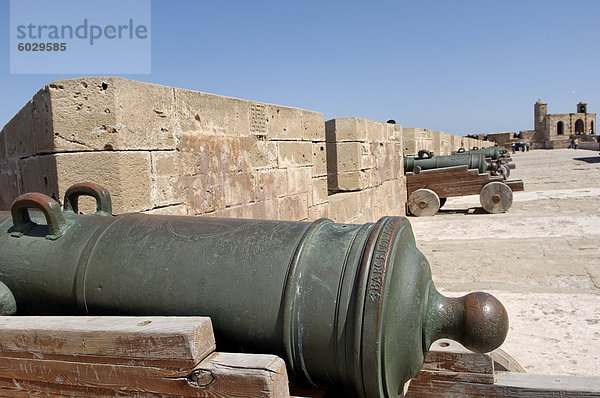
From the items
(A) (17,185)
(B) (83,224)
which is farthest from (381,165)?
(B) (83,224)

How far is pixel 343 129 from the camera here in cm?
700

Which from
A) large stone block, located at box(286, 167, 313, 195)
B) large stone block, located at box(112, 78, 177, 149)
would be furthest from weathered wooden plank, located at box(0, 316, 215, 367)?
large stone block, located at box(286, 167, 313, 195)

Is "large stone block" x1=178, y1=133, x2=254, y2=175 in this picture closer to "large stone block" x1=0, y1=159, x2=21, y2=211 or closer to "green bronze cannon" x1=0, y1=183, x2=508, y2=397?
"large stone block" x1=0, y1=159, x2=21, y2=211

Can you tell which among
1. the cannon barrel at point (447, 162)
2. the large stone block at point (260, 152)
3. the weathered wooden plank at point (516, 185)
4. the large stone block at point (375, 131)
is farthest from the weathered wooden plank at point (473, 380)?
the weathered wooden plank at point (516, 185)

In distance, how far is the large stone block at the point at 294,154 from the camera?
473 cm

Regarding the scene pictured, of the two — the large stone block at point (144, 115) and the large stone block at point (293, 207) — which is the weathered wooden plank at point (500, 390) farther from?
the large stone block at point (293, 207)

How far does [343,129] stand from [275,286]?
572cm

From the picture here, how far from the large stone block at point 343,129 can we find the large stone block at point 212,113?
115 inches

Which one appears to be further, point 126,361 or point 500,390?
point 500,390

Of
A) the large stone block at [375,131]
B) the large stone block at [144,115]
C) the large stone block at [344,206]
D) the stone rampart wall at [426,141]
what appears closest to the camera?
the large stone block at [144,115]

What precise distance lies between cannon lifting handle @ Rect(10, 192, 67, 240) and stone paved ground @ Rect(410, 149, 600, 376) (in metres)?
2.67

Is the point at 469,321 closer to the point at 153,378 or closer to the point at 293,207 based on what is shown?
the point at 153,378

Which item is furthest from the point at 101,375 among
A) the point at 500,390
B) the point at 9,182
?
the point at 9,182

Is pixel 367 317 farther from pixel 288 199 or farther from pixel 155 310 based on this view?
pixel 288 199
